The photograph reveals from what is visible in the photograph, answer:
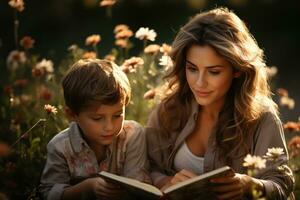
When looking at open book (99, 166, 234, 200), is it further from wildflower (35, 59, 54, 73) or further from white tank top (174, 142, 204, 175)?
wildflower (35, 59, 54, 73)

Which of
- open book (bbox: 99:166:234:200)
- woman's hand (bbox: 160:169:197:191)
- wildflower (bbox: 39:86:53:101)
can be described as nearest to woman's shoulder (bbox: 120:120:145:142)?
woman's hand (bbox: 160:169:197:191)

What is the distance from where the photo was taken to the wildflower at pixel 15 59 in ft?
16.8

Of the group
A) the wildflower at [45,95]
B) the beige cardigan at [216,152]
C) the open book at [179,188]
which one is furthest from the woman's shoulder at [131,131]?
the wildflower at [45,95]

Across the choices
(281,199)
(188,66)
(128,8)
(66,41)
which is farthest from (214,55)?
(128,8)

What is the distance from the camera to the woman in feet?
12.6

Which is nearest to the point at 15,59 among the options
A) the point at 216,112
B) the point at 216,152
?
the point at 216,112

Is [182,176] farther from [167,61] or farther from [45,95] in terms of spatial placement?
[45,95]

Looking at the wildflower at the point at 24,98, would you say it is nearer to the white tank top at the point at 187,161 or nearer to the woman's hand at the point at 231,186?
the white tank top at the point at 187,161

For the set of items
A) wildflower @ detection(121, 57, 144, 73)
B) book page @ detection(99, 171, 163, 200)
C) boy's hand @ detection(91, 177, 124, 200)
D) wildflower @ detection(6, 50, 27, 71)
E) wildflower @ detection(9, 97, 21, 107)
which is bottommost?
boy's hand @ detection(91, 177, 124, 200)

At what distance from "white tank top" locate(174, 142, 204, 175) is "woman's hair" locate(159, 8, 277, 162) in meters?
0.16

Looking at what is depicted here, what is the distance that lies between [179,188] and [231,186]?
1.04ft

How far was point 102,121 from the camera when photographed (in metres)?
3.85

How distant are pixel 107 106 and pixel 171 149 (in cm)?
56

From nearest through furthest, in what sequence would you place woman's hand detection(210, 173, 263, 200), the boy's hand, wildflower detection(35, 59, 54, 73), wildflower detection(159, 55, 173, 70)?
1. woman's hand detection(210, 173, 263, 200)
2. the boy's hand
3. wildflower detection(159, 55, 173, 70)
4. wildflower detection(35, 59, 54, 73)
